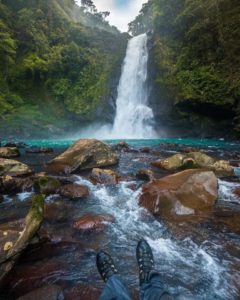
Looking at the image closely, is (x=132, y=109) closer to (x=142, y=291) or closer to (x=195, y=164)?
(x=195, y=164)

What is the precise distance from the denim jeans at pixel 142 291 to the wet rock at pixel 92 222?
2.45m

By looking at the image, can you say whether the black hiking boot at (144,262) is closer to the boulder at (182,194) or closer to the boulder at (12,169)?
the boulder at (182,194)

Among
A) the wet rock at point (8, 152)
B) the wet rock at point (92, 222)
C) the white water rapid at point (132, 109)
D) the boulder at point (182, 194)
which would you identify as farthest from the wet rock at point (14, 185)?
the white water rapid at point (132, 109)

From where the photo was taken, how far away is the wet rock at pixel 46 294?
334 centimetres

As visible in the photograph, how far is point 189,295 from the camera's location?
3574mm

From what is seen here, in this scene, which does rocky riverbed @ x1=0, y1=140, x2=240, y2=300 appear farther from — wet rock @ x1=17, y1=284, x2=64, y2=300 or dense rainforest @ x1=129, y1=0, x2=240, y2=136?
dense rainforest @ x1=129, y1=0, x2=240, y2=136

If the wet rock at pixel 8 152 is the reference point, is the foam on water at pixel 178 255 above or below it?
below

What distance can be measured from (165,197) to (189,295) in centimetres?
305

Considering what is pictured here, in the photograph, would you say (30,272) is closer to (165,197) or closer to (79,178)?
(165,197)

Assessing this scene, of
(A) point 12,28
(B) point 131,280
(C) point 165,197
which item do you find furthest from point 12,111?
(B) point 131,280

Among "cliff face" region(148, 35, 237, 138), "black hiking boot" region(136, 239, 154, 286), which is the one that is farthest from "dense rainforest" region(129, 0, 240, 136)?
"black hiking boot" region(136, 239, 154, 286)

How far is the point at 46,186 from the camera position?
7.85 metres

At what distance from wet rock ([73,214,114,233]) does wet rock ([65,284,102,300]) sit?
180 centimetres

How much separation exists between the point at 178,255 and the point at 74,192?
3852 millimetres
